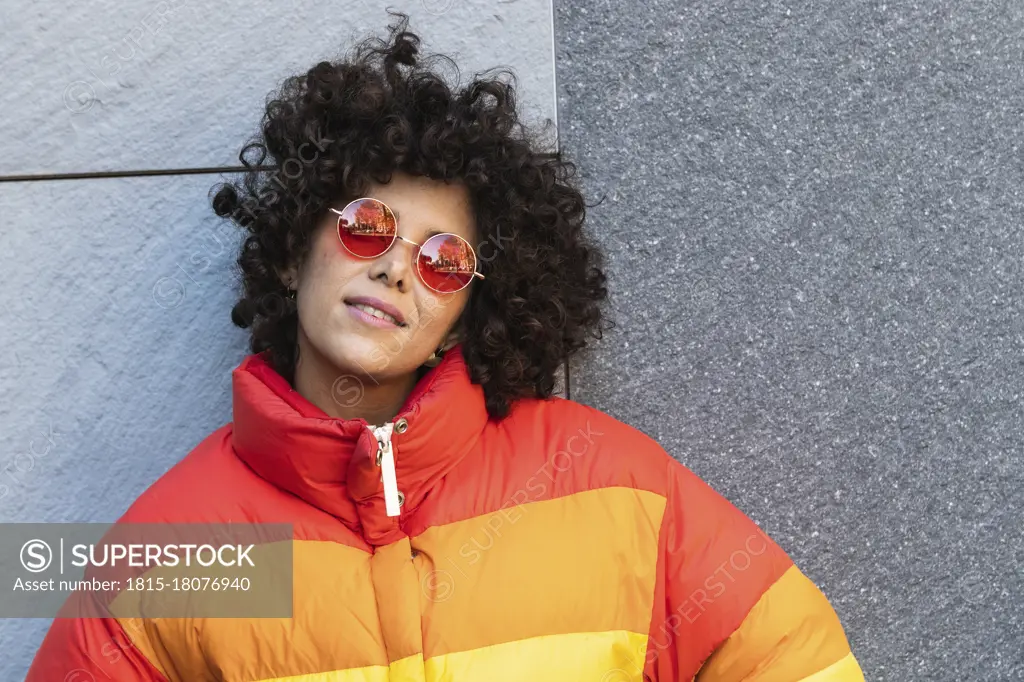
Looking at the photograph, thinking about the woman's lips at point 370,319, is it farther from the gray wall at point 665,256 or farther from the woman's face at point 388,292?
the gray wall at point 665,256

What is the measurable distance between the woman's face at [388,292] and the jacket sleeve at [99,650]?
0.71m

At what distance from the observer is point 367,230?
209 cm

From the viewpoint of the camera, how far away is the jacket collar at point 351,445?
6.39 ft

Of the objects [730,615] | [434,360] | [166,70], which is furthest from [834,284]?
[166,70]

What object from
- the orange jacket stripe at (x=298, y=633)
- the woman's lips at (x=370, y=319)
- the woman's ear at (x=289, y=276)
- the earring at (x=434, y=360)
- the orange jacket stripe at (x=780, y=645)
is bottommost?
the orange jacket stripe at (x=298, y=633)

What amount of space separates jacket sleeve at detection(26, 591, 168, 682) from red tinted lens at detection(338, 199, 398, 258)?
91cm

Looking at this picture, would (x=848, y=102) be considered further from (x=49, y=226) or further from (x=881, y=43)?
(x=49, y=226)

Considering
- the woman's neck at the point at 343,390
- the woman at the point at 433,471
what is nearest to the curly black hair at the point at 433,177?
the woman at the point at 433,471

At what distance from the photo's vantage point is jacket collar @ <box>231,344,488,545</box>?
1948 mm

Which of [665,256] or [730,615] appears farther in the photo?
[665,256]

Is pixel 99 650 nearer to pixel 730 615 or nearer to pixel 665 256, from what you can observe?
pixel 730 615

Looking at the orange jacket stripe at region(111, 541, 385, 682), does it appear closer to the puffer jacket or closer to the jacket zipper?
the puffer jacket

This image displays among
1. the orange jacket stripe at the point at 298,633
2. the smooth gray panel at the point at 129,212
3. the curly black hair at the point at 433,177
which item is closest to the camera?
the orange jacket stripe at the point at 298,633

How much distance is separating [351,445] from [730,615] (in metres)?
0.90
